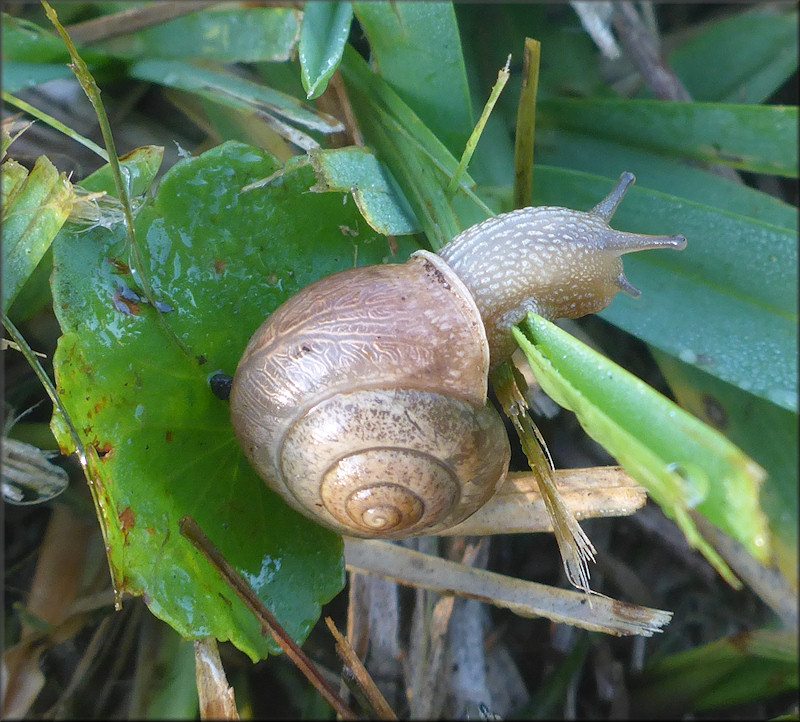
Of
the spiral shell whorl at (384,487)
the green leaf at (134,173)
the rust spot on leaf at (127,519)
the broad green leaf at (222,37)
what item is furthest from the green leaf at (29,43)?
the spiral shell whorl at (384,487)

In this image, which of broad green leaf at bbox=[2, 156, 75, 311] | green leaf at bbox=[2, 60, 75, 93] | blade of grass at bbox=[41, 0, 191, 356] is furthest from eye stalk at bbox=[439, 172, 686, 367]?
green leaf at bbox=[2, 60, 75, 93]

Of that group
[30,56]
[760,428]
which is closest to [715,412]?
[760,428]

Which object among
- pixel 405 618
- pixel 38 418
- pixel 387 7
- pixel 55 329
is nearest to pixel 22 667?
pixel 38 418

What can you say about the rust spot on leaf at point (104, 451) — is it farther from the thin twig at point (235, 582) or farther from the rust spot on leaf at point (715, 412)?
the rust spot on leaf at point (715, 412)

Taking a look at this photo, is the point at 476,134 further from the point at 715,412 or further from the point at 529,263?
the point at 715,412

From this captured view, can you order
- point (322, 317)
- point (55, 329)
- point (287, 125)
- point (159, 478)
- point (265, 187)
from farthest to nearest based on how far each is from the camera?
point (55, 329), point (287, 125), point (265, 187), point (159, 478), point (322, 317)

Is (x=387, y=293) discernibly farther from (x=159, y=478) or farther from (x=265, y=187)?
(x=159, y=478)
